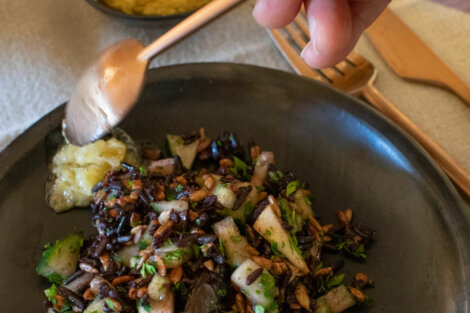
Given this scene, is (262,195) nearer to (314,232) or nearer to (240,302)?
(314,232)

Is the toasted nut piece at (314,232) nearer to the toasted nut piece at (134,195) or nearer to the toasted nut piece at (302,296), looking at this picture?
the toasted nut piece at (302,296)

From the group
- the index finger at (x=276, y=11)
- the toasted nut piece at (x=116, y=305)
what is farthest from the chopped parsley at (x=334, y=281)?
the index finger at (x=276, y=11)

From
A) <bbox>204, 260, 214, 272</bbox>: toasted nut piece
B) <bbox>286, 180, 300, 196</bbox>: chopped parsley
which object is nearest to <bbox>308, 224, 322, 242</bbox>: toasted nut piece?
<bbox>286, 180, 300, 196</bbox>: chopped parsley

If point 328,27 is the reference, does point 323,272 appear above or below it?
below

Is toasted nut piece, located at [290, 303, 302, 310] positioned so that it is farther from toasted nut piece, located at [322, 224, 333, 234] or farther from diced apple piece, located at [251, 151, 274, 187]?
diced apple piece, located at [251, 151, 274, 187]

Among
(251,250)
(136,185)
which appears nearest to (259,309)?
(251,250)

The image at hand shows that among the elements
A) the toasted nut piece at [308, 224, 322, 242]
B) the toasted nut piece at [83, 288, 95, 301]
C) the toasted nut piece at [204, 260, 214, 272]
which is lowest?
the toasted nut piece at [83, 288, 95, 301]

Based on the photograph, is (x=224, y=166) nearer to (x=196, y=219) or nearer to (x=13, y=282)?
(x=196, y=219)

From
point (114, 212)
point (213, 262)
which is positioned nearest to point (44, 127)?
point (114, 212)
